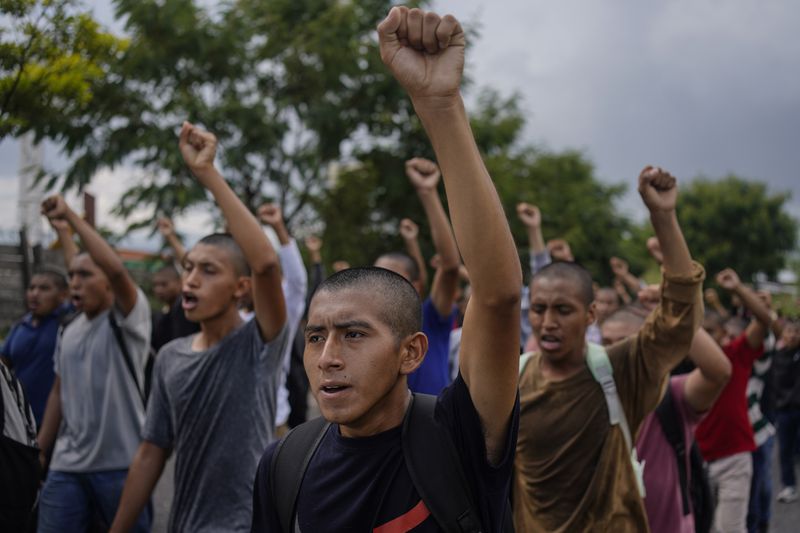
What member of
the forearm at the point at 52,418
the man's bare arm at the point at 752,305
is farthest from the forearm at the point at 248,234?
the man's bare arm at the point at 752,305

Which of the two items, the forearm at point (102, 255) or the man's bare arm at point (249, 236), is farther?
the forearm at point (102, 255)

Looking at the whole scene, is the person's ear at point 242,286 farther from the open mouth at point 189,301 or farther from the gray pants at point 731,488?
the gray pants at point 731,488

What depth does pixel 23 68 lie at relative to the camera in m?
3.11

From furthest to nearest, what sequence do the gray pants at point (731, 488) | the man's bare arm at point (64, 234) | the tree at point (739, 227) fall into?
1. the tree at point (739, 227)
2. the gray pants at point (731, 488)
3. the man's bare arm at point (64, 234)

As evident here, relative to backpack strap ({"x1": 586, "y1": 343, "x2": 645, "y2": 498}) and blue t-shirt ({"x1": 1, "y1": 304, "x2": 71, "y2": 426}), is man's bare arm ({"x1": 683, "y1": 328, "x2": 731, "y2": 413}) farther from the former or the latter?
blue t-shirt ({"x1": 1, "y1": 304, "x2": 71, "y2": 426})

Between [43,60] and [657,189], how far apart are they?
8.44 feet

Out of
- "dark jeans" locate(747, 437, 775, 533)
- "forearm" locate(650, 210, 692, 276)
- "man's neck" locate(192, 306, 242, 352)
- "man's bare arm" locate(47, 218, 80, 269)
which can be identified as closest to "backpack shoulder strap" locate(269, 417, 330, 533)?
"man's neck" locate(192, 306, 242, 352)

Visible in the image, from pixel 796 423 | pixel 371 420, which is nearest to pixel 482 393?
pixel 371 420

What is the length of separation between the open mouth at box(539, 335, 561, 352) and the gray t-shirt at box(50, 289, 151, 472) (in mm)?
2049

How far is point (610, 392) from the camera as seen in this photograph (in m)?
3.49

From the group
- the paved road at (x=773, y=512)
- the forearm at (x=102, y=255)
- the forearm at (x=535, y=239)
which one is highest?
the forearm at (x=535, y=239)

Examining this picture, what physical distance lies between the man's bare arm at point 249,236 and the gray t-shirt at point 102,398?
1.19 meters

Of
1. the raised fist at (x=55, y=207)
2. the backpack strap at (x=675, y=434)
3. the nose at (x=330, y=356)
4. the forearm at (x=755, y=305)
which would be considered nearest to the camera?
the nose at (x=330, y=356)

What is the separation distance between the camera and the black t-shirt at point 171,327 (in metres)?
6.14
